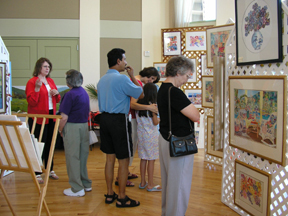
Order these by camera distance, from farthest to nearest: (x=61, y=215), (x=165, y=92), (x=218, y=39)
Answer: (x=218, y=39) < (x=61, y=215) < (x=165, y=92)

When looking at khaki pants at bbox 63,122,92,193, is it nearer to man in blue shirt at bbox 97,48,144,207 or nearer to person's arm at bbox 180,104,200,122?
man in blue shirt at bbox 97,48,144,207

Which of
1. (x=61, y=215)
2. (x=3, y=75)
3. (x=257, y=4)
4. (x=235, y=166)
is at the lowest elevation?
(x=61, y=215)

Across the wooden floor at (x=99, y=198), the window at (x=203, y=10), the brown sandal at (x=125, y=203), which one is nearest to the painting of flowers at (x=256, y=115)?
the wooden floor at (x=99, y=198)

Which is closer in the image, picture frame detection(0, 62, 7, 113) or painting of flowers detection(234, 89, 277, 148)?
painting of flowers detection(234, 89, 277, 148)

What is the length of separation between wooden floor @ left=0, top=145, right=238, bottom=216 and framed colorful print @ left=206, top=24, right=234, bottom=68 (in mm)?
1775

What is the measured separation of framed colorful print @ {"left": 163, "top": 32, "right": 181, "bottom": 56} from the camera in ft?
21.3

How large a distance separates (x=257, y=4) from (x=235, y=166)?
60.7 inches

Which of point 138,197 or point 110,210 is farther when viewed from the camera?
point 138,197

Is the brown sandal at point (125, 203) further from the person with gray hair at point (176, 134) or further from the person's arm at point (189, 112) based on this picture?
the person's arm at point (189, 112)

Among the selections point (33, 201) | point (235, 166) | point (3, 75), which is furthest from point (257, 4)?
point (3, 75)

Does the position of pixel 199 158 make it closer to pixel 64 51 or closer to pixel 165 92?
pixel 165 92

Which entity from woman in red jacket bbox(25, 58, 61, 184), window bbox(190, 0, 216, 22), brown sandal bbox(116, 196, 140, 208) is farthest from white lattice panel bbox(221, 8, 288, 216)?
window bbox(190, 0, 216, 22)

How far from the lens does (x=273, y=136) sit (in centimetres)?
239

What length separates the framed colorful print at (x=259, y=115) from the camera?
2311 millimetres
